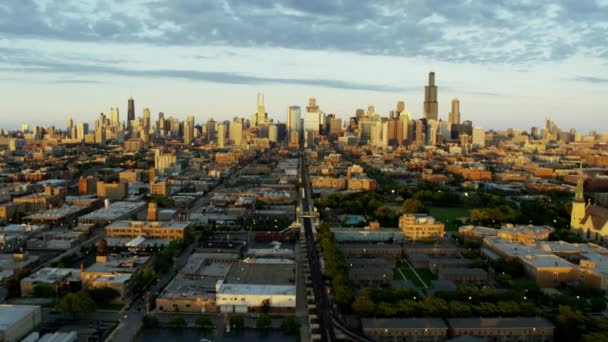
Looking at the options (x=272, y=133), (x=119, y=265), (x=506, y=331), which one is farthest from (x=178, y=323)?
(x=272, y=133)

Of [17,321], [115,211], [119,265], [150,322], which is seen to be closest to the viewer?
[17,321]

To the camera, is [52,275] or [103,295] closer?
[103,295]

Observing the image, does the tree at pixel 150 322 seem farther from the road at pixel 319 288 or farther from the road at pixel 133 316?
the road at pixel 319 288

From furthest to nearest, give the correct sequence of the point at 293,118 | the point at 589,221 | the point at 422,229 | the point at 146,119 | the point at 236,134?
1. the point at 293,118
2. the point at 146,119
3. the point at 236,134
4. the point at 589,221
5. the point at 422,229

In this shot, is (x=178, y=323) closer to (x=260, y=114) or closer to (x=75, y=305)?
(x=75, y=305)

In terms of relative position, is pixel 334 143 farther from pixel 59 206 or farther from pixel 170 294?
pixel 170 294

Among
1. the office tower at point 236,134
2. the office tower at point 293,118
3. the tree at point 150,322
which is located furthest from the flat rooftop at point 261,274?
the office tower at point 293,118

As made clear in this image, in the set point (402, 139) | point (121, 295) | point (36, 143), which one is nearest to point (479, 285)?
point (121, 295)

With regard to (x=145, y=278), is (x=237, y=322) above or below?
→ below
